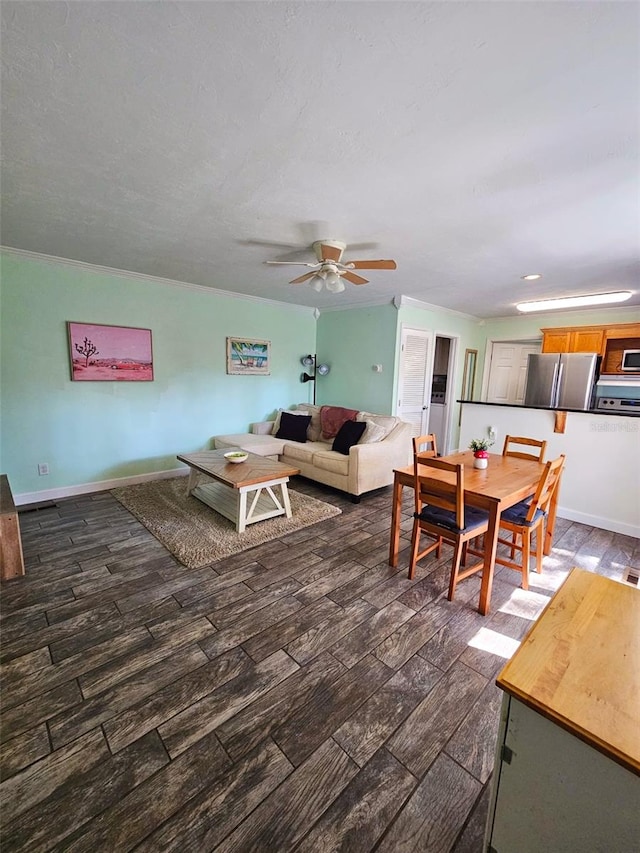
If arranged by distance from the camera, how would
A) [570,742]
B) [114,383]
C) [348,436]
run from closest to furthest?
[570,742] → [114,383] → [348,436]

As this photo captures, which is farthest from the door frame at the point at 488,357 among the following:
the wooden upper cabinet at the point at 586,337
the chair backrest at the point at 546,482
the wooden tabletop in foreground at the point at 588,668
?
the wooden tabletop in foreground at the point at 588,668

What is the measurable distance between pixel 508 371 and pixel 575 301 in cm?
188

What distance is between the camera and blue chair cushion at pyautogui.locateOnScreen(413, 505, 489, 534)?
229 cm

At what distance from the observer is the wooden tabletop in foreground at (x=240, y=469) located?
311cm

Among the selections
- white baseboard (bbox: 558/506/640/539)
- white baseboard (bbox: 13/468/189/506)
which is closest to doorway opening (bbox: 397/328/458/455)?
white baseboard (bbox: 558/506/640/539)

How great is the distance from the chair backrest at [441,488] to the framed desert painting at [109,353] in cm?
351

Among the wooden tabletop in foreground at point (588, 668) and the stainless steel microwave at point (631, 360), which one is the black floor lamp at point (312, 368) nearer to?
the stainless steel microwave at point (631, 360)

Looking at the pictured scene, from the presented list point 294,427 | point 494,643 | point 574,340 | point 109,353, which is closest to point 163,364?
point 109,353

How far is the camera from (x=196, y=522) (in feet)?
10.8

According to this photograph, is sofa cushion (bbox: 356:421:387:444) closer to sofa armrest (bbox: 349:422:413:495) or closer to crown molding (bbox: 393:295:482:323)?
sofa armrest (bbox: 349:422:413:495)

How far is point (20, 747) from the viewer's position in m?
1.38

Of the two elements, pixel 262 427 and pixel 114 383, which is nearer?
pixel 114 383

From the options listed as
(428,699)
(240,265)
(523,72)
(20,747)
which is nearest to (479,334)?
(240,265)

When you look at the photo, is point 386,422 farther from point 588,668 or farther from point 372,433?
point 588,668
